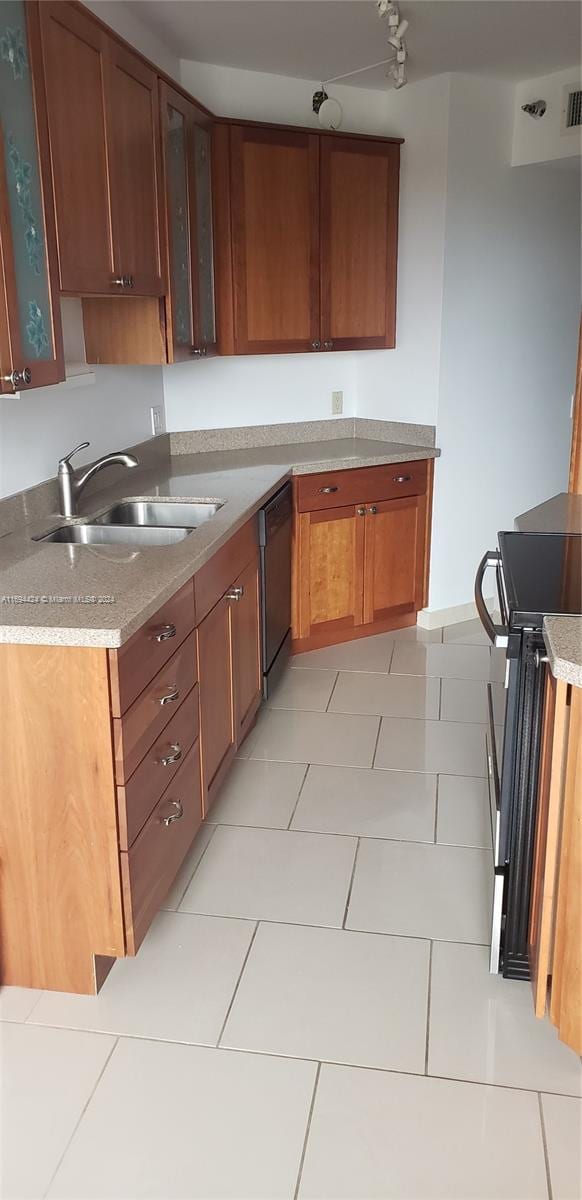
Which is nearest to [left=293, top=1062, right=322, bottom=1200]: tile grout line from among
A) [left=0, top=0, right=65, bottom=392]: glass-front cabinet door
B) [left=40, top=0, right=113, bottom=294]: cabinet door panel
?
[left=0, top=0, right=65, bottom=392]: glass-front cabinet door

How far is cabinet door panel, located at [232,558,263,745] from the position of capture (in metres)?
2.92

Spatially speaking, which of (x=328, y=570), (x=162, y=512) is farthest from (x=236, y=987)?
(x=328, y=570)

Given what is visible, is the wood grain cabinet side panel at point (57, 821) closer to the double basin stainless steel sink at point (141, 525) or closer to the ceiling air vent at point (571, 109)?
the double basin stainless steel sink at point (141, 525)

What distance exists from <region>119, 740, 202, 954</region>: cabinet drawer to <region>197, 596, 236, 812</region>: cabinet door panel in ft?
0.31

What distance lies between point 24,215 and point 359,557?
2.32 m

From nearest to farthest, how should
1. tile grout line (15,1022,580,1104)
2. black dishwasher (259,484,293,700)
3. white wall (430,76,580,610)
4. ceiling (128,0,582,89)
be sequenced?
1. tile grout line (15,1022,580,1104)
2. ceiling (128,0,582,89)
3. black dishwasher (259,484,293,700)
4. white wall (430,76,580,610)

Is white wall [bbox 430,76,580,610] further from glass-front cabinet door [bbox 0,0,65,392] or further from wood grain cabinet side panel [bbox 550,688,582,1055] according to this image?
wood grain cabinet side panel [bbox 550,688,582,1055]

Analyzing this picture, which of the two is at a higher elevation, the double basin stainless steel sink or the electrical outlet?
the electrical outlet

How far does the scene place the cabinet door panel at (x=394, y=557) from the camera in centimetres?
412

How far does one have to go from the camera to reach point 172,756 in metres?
2.17

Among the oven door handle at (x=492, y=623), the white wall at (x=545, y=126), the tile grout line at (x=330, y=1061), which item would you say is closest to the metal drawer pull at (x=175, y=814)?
the tile grout line at (x=330, y=1061)

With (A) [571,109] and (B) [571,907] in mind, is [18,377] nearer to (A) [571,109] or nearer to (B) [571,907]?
(B) [571,907]

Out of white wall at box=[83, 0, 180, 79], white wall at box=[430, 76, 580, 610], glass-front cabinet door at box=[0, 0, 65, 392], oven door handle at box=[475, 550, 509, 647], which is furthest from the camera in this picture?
white wall at box=[430, 76, 580, 610]

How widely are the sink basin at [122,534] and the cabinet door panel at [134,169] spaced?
0.73m
